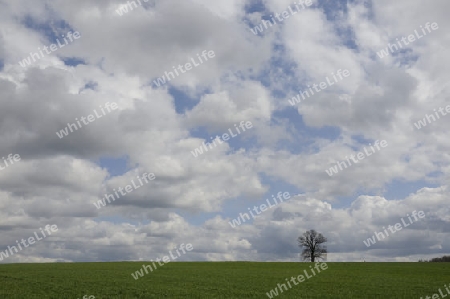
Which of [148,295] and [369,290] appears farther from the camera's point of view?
[369,290]

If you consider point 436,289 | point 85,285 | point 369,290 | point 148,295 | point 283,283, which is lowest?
point 436,289

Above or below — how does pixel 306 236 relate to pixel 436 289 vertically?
above

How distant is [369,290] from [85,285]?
1115 inches

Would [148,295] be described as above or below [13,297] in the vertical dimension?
below

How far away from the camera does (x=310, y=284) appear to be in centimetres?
4816

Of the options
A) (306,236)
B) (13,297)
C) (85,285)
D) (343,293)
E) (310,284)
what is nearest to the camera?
(13,297)

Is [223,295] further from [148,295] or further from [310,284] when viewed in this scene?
[310,284]

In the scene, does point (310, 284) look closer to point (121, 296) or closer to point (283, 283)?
point (283, 283)

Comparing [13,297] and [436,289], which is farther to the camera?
[436,289]

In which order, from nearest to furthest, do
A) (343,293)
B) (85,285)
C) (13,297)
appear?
1. (13,297)
2. (343,293)
3. (85,285)

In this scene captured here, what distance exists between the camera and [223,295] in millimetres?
37031

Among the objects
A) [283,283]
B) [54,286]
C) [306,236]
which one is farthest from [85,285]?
[306,236]

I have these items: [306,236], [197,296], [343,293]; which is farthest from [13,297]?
[306,236]

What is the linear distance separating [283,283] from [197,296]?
17.3 meters
